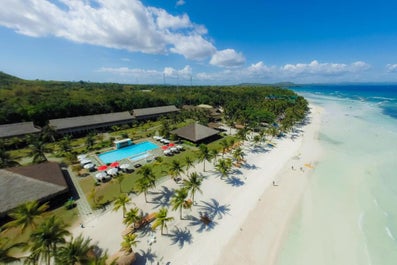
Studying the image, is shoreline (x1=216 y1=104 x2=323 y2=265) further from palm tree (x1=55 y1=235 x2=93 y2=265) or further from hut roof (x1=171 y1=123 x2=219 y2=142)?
hut roof (x1=171 y1=123 x2=219 y2=142)

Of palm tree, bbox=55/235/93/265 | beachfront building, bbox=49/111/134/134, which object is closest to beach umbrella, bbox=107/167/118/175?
palm tree, bbox=55/235/93/265

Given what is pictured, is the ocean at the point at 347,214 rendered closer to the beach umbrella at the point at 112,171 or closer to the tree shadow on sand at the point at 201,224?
the tree shadow on sand at the point at 201,224

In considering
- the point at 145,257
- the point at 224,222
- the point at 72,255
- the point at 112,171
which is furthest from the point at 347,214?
the point at 112,171

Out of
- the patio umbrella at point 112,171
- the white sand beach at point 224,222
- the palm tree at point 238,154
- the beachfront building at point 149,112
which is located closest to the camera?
the white sand beach at point 224,222

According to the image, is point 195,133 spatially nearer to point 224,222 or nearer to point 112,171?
point 112,171

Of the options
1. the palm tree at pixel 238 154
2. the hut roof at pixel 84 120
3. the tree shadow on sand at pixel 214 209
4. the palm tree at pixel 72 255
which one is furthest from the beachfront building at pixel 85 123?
the tree shadow on sand at pixel 214 209

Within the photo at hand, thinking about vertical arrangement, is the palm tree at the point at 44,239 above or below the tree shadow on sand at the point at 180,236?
above

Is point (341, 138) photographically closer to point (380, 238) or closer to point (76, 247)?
point (380, 238)
